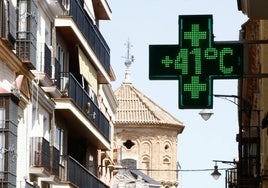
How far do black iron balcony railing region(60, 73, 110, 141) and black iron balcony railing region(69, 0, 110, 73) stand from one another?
6.09 ft

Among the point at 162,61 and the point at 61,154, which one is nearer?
the point at 162,61

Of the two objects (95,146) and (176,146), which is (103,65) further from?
(176,146)

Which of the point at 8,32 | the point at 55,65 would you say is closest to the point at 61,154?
the point at 55,65

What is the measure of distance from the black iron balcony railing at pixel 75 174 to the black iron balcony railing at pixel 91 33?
421cm

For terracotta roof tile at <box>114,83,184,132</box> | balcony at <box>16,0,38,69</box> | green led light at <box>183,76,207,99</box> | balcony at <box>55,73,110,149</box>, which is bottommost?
green led light at <box>183,76,207,99</box>

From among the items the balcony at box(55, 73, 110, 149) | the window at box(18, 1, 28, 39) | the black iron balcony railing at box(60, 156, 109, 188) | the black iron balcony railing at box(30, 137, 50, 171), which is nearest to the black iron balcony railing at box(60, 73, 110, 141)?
the balcony at box(55, 73, 110, 149)

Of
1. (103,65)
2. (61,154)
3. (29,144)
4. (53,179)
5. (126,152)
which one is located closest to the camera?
(29,144)

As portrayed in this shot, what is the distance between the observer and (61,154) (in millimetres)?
40344

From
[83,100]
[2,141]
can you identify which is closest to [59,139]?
[83,100]

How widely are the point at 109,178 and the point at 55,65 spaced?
2105 cm

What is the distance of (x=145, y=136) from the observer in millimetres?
113750

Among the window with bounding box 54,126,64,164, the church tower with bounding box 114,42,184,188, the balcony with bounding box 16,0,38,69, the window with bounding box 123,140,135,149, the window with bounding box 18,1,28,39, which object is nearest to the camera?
the balcony with bounding box 16,0,38,69

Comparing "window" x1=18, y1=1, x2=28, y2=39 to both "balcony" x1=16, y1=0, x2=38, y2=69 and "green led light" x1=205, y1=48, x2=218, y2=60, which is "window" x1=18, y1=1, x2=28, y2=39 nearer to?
"balcony" x1=16, y1=0, x2=38, y2=69

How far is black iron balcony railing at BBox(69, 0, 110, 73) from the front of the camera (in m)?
40.3
